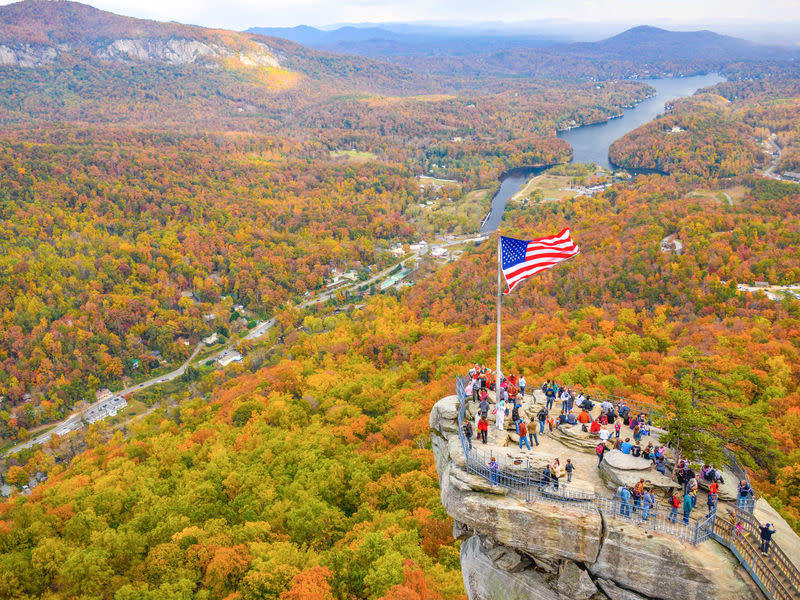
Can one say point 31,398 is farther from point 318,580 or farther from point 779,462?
point 779,462

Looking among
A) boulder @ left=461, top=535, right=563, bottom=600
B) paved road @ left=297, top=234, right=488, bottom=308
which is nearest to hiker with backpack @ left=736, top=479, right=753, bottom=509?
boulder @ left=461, top=535, right=563, bottom=600

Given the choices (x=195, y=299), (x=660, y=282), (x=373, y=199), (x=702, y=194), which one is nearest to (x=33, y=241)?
(x=195, y=299)

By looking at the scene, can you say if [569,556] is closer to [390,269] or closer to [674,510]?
[674,510]

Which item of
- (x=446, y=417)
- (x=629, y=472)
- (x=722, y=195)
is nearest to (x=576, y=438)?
(x=629, y=472)

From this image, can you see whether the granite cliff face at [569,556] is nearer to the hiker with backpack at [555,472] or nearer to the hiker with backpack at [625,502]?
the hiker with backpack at [625,502]

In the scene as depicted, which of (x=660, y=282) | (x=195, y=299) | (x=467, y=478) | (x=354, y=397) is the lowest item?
(x=195, y=299)

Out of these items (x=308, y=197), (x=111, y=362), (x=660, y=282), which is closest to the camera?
(x=660, y=282)

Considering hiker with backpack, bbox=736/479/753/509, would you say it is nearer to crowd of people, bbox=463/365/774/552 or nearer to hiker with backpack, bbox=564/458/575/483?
crowd of people, bbox=463/365/774/552
